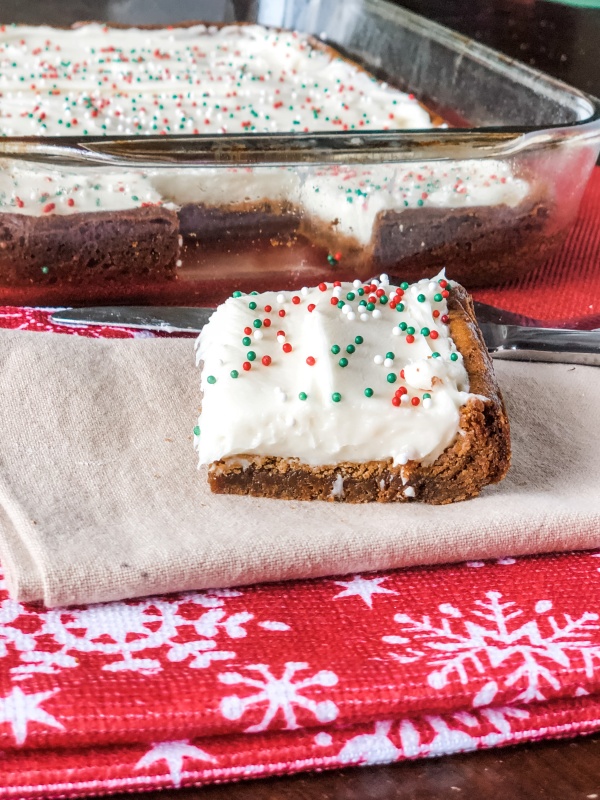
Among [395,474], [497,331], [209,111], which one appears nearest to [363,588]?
[395,474]

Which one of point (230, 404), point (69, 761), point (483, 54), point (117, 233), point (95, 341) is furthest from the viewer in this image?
point (483, 54)

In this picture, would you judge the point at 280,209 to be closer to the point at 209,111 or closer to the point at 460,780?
the point at 209,111

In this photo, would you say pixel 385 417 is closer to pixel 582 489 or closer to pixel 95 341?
pixel 582 489

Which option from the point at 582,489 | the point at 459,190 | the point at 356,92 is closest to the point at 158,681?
the point at 582,489

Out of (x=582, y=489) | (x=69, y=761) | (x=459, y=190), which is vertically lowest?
(x=69, y=761)

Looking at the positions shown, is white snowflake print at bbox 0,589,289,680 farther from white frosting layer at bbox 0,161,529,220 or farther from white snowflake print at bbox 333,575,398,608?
white frosting layer at bbox 0,161,529,220

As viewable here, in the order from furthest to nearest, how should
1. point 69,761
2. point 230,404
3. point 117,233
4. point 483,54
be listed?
point 483,54, point 117,233, point 230,404, point 69,761

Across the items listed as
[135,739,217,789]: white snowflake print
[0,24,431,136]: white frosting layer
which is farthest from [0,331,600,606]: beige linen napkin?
[0,24,431,136]: white frosting layer
